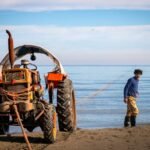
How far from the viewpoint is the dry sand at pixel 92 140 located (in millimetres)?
11141

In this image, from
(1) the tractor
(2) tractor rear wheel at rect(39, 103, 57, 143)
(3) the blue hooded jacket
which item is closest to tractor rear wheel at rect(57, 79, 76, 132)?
(1) the tractor

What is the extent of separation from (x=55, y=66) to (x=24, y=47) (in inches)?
41.2

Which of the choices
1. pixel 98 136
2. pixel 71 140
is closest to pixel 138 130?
pixel 98 136

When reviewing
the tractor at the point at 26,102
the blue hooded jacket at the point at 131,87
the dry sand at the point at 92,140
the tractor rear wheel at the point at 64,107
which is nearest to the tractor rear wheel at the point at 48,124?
the tractor at the point at 26,102

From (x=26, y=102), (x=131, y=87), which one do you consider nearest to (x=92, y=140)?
(x=26, y=102)

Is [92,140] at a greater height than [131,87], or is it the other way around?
[131,87]

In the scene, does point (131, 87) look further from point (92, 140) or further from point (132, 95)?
point (92, 140)

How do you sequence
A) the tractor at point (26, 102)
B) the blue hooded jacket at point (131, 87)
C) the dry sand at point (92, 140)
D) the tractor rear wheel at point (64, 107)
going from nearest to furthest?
the dry sand at point (92, 140) < the tractor at point (26, 102) < the tractor rear wheel at point (64, 107) < the blue hooded jacket at point (131, 87)

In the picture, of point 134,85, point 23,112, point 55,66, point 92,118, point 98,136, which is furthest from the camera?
point 92,118

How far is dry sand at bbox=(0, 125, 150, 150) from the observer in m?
11.1

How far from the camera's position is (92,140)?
11.9 m

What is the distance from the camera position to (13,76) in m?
11.8

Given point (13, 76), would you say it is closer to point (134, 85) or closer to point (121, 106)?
point (134, 85)

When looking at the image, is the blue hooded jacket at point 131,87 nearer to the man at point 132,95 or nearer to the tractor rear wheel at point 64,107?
the man at point 132,95
